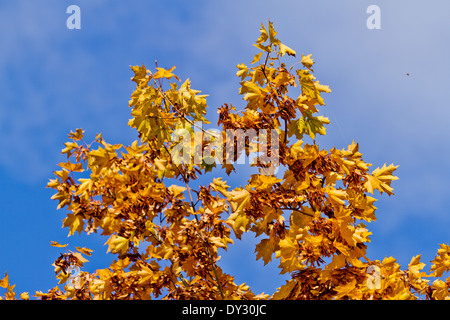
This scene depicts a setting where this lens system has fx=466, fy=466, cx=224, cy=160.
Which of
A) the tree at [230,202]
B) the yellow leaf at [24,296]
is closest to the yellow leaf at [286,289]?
the tree at [230,202]

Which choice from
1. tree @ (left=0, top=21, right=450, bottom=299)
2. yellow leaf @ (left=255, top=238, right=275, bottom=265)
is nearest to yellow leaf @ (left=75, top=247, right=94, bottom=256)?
tree @ (left=0, top=21, right=450, bottom=299)

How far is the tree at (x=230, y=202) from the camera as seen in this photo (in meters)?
4.98

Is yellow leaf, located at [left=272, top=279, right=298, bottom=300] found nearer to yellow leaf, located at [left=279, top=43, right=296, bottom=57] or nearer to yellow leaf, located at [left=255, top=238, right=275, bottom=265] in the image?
yellow leaf, located at [left=255, top=238, right=275, bottom=265]

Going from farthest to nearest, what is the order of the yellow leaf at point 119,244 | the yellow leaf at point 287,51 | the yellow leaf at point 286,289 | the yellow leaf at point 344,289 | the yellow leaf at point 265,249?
the yellow leaf at point 119,244 < the yellow leaf at point 287,51 < the yellow leaf at point 265,249 < the yellow leaf at point 286,289 < the yellow leaf at point 344,289

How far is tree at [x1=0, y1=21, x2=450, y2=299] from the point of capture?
4980 millimetres

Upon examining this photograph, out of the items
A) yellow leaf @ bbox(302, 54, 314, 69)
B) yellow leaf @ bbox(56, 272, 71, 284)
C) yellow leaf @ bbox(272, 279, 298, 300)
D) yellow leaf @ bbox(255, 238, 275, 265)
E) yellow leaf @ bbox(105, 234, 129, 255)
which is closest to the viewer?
yellow leaf @ bbox(272, 279, 298, 300)

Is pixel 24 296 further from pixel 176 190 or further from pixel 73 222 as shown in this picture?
pixel 176 190

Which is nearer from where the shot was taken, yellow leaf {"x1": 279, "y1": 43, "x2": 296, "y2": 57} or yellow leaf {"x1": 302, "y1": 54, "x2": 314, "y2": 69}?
yellow leaf {"x1": 279, "y1": 43, "x2": 296, "y2": 57}

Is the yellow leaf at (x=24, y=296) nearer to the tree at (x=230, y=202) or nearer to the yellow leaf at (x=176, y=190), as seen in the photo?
the tree at (x=230, y=202)

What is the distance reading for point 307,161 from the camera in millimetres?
5352

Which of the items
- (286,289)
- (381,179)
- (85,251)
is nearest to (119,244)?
(85,251)

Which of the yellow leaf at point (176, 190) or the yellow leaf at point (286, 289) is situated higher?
the yellow leaf at point (176, 190)
